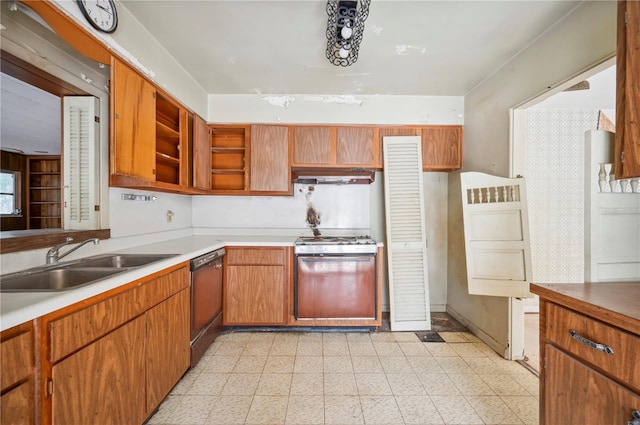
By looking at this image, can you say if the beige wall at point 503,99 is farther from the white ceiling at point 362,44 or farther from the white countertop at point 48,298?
the white countertop at point 48,298

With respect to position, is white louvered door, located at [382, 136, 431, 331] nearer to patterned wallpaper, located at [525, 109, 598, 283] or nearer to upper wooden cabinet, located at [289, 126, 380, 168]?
upper wooden cabinet, located at [289, 126, 380, 168]

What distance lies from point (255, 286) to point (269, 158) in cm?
140

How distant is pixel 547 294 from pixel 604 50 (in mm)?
1503

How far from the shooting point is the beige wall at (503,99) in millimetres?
1631

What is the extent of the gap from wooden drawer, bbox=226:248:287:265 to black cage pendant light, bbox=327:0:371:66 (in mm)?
1865

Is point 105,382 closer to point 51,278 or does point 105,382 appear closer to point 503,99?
point 51,278

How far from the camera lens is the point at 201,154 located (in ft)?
9.28

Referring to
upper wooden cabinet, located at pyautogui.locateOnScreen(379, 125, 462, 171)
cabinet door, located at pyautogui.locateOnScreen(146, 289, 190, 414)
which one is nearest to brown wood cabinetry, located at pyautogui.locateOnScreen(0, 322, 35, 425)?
cabinet door, located at pyautogui.locateOnScreen(146, 289, 190, 414)

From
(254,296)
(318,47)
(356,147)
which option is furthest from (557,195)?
(254,296)

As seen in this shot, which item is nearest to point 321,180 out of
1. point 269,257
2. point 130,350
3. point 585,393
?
point 269,257

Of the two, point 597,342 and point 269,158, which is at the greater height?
point 269,158

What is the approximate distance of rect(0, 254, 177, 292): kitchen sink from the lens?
1307 millimetres

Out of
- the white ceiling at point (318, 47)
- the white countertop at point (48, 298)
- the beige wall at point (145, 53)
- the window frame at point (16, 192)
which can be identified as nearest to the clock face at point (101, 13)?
the beige wall at point (145, 53)

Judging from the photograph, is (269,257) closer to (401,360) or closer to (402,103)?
(401,360)
